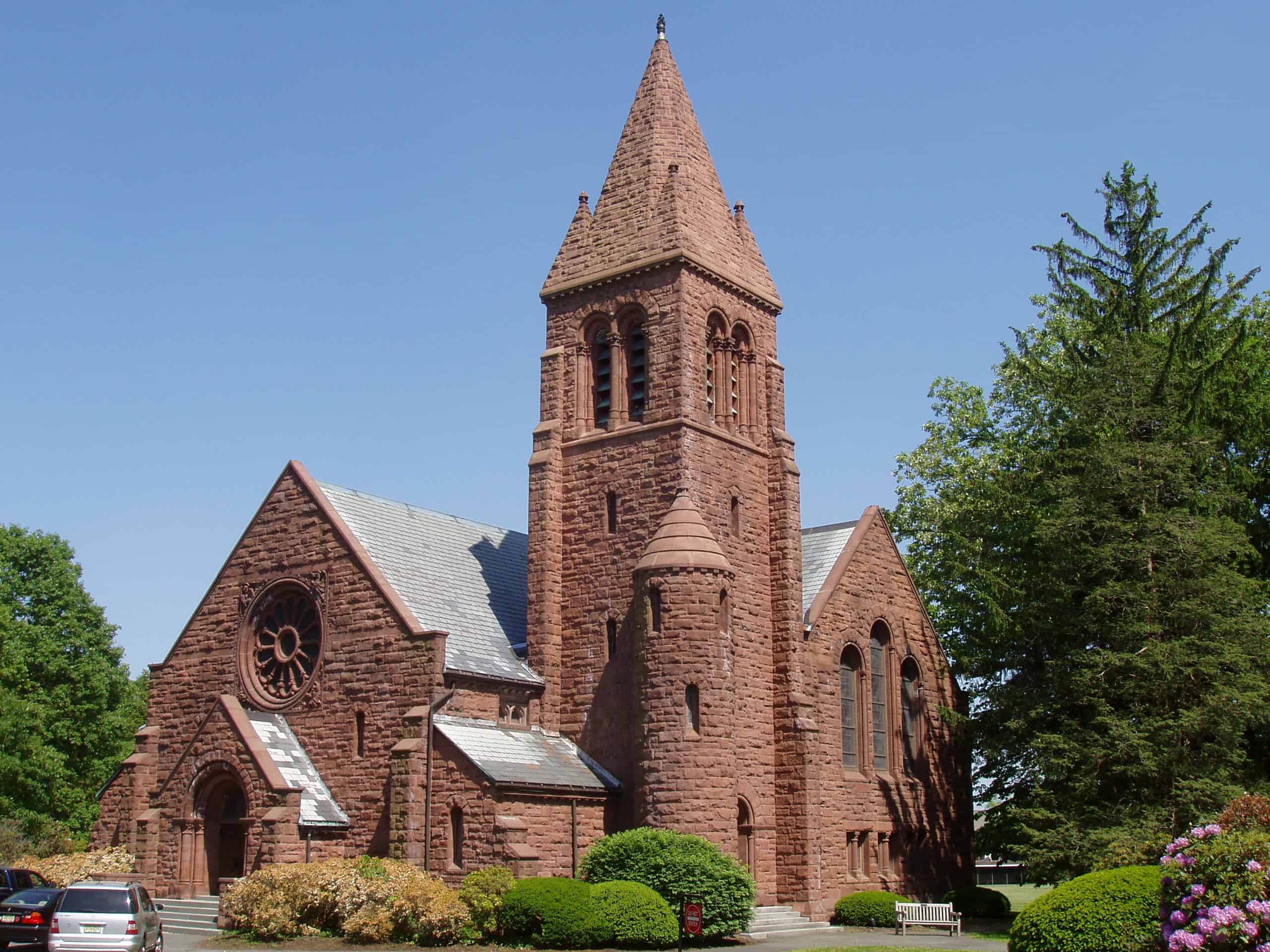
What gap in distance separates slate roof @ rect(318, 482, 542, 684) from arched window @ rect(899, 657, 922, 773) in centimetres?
1206

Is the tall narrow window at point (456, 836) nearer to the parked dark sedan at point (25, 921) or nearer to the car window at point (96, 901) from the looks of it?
the car window at point (96, 901)

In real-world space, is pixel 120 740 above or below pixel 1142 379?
below

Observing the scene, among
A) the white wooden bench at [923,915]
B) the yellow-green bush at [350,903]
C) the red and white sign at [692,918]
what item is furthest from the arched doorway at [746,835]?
the red and white sign at [692,918]

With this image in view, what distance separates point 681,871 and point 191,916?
37.5 ft

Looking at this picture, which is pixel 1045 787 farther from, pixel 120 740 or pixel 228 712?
pixel 120 740

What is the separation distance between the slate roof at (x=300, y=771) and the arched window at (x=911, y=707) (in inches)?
687

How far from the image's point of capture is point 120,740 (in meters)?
52.0

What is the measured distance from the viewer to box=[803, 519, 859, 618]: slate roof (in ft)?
123

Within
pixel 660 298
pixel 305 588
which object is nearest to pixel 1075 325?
pixel 660 298

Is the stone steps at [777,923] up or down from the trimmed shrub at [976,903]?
up

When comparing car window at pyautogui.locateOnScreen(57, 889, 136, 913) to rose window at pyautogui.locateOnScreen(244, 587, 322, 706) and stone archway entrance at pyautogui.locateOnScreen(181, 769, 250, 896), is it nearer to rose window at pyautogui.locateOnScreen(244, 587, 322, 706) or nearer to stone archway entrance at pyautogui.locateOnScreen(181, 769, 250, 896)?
stone archway entrance at pyautogui.locateOnScreen(181, 769, 250, 896)

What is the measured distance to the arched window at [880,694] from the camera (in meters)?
38.1

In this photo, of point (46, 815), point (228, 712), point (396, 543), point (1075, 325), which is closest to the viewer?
point (228, 712)

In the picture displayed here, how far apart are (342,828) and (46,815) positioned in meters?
24.9
